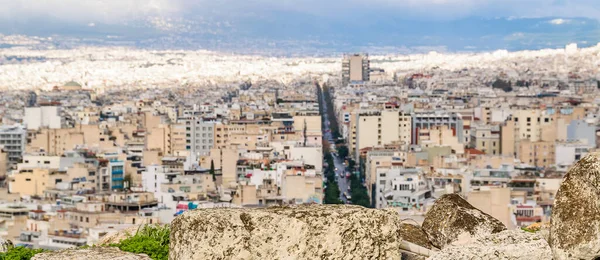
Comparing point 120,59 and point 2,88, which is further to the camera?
Answer: point 120,59

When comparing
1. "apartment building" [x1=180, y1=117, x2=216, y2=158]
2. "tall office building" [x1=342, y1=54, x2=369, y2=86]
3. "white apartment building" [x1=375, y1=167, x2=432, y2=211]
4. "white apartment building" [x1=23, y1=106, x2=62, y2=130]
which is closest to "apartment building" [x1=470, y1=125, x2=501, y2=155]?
"apartment building" [x1=180, y1=117, x2=216, y2=158]

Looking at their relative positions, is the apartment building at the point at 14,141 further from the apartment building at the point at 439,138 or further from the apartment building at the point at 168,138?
the apartment building at the point at 439,138

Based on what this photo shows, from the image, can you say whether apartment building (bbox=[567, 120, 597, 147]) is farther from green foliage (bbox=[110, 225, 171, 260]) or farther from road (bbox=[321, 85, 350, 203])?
green foliage (bbox=[110, 225, 171, 260])

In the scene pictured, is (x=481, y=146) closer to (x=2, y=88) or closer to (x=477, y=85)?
(x=477, y=85)

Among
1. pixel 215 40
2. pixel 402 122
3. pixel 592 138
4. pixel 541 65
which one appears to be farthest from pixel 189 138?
pixel 215 40

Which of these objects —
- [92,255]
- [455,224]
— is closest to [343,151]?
[455,224]

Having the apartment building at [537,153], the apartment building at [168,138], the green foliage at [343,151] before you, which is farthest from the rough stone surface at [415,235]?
the green foliage at [343,151]
